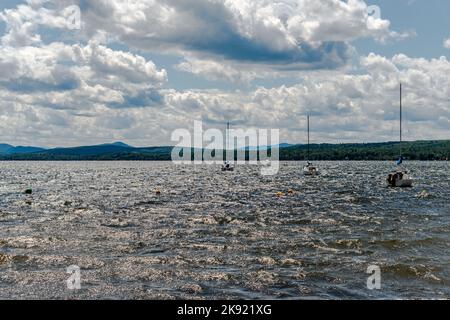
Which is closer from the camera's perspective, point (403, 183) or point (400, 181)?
point (400, 181)

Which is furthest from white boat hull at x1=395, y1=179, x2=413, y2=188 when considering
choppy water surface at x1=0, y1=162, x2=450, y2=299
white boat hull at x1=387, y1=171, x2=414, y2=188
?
choppy water surface at x1=0, y1=162, x2=450, y2=299

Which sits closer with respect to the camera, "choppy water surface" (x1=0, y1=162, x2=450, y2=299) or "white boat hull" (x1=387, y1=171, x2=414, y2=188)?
"choppy water surface" (x1=0, y1=162, x2=450, y2=299)

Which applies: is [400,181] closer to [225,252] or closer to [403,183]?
[403,183]

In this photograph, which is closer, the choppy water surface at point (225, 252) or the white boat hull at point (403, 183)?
the choppy water surface at point (225, 252)

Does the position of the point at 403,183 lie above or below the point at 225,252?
above

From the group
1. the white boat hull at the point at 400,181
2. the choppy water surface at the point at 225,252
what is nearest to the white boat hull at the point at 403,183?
the white boat hull at the point at 400,181

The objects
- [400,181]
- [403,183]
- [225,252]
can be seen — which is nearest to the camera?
[225,252]

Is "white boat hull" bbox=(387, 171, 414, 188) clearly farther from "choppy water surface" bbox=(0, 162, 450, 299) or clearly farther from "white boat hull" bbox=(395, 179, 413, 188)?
"choppy water surface" bbox=(0, 162, 450, 299)

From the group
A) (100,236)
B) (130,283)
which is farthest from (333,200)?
(130,283)

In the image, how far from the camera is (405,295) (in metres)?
18.9

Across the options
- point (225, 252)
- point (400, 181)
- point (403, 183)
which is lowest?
point (225, 252)

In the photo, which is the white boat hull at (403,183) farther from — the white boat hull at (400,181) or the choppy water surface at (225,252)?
the choppy water surface at (225,252)

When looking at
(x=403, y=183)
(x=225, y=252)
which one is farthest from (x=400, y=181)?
(x=225, y=252)
